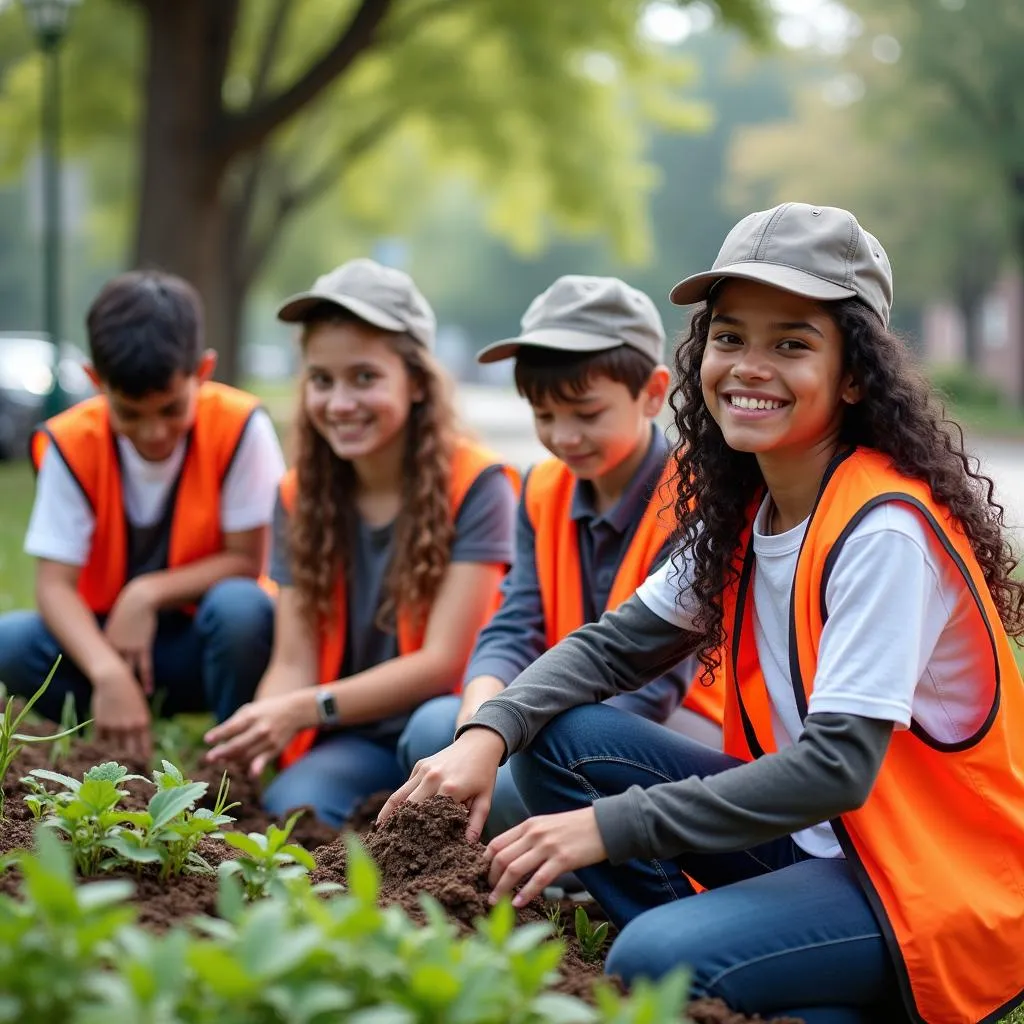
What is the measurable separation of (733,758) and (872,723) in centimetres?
57

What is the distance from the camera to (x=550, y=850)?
89.4 inches

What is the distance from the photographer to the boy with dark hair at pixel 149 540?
161 inches

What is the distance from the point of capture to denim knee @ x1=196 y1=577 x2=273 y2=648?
13.4 ft

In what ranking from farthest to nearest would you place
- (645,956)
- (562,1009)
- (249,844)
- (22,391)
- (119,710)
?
(22,391)
(119,710)
(645,956)
(249,844)
(562,1009)

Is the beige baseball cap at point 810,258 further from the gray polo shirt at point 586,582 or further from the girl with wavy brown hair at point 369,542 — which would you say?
the girl with wavy brown hair at point 369,542

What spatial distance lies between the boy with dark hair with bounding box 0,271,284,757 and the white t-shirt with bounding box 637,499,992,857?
1.94 metres

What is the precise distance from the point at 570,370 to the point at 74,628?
68.5 inches

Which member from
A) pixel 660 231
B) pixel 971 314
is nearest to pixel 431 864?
pixel 971 314

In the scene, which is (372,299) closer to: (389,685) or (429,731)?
(389,685)

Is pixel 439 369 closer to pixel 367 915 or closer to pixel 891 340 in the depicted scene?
pixel 891 340

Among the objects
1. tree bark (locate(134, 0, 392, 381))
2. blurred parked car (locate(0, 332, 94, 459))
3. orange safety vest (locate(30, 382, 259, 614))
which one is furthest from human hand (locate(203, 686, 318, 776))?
blurred parked car (locate(0, 332, 94, 459))

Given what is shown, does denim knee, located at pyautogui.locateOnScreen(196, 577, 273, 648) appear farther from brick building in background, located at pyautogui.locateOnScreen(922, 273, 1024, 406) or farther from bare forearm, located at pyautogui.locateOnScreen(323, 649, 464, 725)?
brick building in background, located at pyautogui.locateOnScreen(922, 273, 1024, 406)

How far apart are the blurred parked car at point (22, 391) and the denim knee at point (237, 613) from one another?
12.4 meters

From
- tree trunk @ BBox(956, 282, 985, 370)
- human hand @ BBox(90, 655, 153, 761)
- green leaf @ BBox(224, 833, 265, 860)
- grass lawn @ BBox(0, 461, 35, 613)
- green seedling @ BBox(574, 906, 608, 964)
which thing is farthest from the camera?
tree trunk @ BBox(956, 282, 985, 370)
